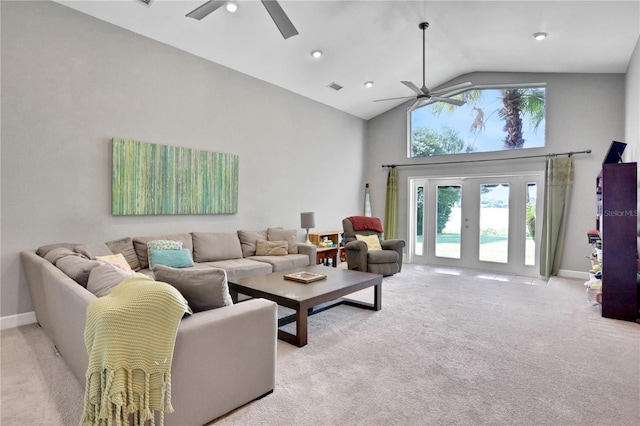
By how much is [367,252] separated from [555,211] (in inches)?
131

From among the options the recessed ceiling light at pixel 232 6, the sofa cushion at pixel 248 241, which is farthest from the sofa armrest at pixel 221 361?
the recessed ceiling light at pixel 232 6

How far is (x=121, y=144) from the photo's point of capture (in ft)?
13.1

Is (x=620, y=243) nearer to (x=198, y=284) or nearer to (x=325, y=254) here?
(x=325, y=254)

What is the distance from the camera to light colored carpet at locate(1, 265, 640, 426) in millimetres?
1960

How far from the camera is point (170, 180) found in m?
4.47

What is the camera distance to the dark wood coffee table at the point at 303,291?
114 inches

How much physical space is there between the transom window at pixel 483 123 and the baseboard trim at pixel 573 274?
2246 millimetres

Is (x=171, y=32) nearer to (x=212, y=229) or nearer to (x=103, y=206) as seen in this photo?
(x=103, y=206)

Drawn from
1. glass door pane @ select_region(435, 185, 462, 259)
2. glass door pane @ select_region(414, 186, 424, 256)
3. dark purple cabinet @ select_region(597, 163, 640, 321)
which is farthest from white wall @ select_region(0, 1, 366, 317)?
dark purple cabinet @ select_region(597, 163, 640, 321)

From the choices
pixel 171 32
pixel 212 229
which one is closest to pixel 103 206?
pixel 212 229

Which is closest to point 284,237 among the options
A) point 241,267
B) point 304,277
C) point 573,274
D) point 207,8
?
point 241,267

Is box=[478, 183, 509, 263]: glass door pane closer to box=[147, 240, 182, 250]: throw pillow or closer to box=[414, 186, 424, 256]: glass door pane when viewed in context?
box=[414, 186, 424, 256]: glass door pane

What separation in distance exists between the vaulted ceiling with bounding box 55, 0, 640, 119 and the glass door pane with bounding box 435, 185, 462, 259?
2.45m

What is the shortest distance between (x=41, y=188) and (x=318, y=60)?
13.3 ft
